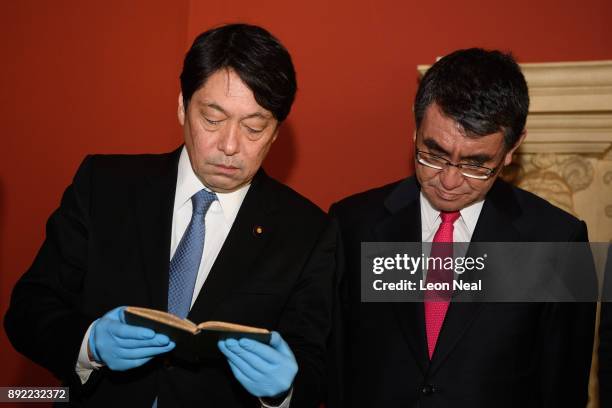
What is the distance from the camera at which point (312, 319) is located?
1913 millimetres

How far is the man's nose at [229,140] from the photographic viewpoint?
1.83m

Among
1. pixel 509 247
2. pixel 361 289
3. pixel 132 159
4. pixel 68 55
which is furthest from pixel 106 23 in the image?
pixel 509 247

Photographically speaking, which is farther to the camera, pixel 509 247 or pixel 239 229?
pixel 509 247

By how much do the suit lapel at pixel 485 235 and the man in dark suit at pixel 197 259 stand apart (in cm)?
34

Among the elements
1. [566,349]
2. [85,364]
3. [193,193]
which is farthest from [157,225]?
[566,349]

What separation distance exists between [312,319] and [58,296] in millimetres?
644

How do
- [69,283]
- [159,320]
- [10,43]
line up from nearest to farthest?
[159,320], [69,283], [10,43]

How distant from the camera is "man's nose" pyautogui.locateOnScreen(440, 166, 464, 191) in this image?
1982mm

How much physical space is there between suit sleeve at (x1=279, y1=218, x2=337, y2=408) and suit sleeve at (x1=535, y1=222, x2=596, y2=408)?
627mm

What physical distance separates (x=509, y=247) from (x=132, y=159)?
1.10 m

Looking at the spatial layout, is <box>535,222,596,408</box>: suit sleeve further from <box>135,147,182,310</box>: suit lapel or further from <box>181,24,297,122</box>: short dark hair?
<box>135,147,182,310</box>: suit lapel

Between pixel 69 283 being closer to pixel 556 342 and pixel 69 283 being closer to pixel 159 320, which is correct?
pixel 159 320

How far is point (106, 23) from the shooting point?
9.35 ft

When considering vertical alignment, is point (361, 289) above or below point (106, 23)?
below
